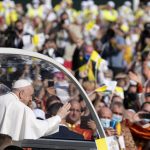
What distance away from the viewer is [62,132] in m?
7.62

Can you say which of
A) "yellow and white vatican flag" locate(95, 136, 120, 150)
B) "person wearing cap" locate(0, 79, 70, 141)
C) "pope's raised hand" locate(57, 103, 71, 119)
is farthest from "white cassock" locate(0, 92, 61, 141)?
"yellow and white vatican flag" locate(95, 136, 120, 150)

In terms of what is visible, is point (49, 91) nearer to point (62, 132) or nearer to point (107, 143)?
point (62, 132)

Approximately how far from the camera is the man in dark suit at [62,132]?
7559 millimetres

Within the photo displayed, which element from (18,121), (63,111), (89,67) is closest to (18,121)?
(18,121)

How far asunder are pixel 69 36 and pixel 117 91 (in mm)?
5688

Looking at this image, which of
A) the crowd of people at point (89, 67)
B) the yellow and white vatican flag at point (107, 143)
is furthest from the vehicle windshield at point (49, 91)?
the yellow and white vatican flag at point (107, 143)

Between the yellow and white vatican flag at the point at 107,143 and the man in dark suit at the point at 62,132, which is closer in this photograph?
the man in dark suit at the point at 62,132

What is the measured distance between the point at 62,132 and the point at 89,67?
5976mm

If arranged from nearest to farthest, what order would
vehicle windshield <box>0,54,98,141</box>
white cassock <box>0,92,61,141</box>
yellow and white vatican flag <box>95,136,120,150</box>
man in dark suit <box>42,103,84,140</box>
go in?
white cassock <box>0,92,61,141</box> → vehicle windshield <box>0,54,98,141</box> → man in dark suit <box>42,103,84,140</box> → yellow and white vatican flag <box>95,136,120,150</box>

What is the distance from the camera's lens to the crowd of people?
25.3 feet

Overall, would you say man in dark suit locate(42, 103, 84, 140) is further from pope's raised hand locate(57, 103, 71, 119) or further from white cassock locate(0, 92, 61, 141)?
white cassock locate(0, 92, 61, 141)

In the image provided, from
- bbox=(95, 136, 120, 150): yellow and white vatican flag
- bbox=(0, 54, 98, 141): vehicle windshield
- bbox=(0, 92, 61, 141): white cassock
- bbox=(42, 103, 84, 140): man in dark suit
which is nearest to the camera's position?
bbox=(0, 92, 61, 141): white cassock

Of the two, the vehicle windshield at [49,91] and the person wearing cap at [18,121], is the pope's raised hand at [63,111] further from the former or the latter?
the person wearing cap at [18,121]

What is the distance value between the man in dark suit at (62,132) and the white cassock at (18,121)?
398 millimetres
